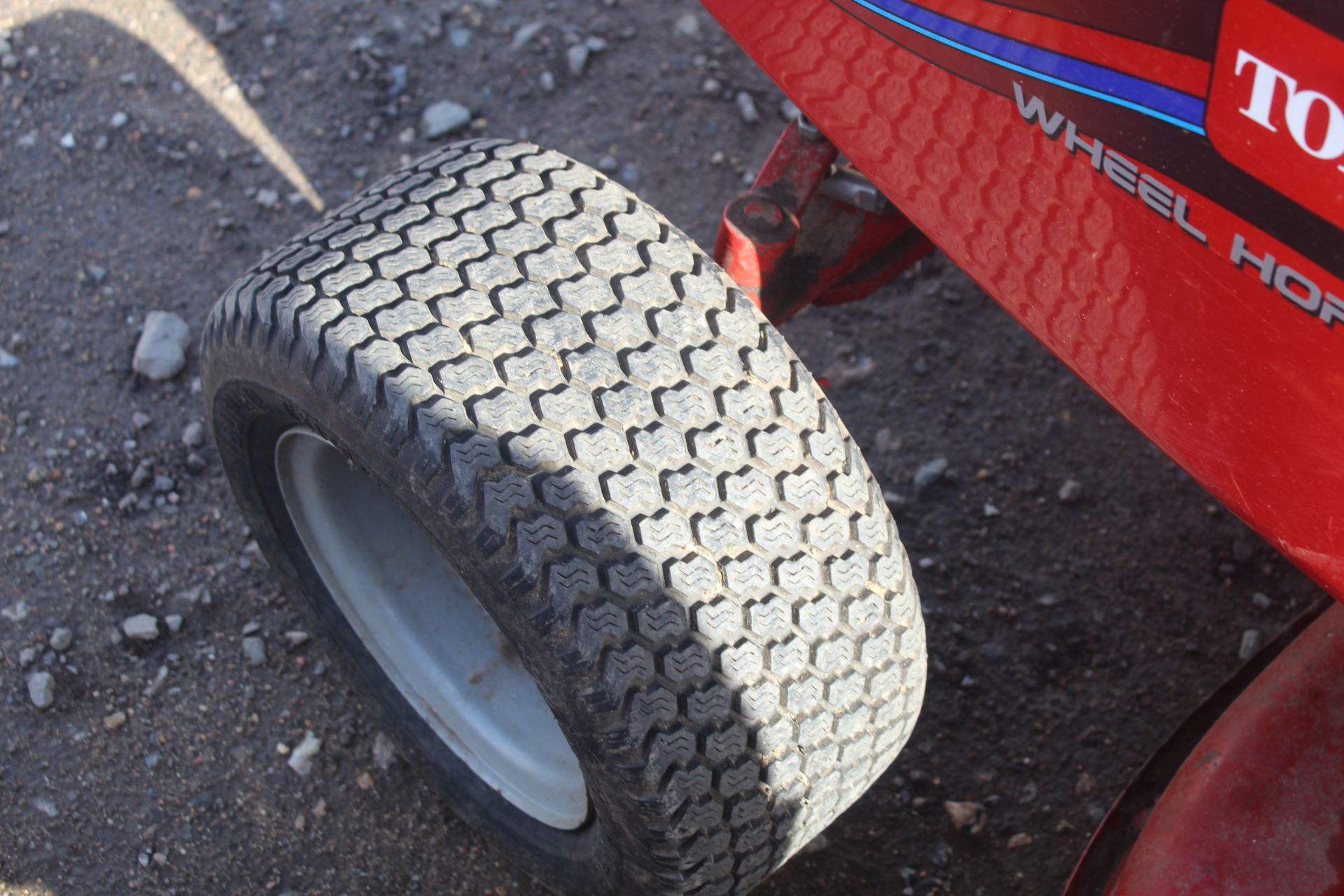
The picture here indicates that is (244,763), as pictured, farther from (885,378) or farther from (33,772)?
(885,378)

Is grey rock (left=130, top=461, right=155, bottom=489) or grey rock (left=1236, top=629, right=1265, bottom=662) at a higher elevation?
grey rock (left=130, top=461, right=155, bottom=489)

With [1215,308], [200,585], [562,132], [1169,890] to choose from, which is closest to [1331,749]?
[1169,890]

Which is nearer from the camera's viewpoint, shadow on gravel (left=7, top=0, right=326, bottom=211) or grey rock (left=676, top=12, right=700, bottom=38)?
shadow on gravel (left=7, top=0, right=326, bottom=211)

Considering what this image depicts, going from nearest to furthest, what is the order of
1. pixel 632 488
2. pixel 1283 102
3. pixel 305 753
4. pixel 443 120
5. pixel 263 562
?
1. pixel 1283 102
2. pixel 632 488
3. pixel 305 753
4. pixel 263 562
5. pixel 443 120

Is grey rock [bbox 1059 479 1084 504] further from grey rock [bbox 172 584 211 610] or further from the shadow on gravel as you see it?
the shadow on gravel

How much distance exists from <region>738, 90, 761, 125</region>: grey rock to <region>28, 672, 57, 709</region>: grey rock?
2203 mm

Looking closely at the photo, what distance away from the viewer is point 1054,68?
3.57ft

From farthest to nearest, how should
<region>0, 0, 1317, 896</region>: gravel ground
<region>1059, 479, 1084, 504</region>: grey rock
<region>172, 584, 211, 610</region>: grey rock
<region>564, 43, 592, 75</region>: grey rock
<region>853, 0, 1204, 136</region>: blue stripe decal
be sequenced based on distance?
<region>564, 43, 592, 75</region>: grey rock
<region>1059, 479, 1084, 504</region>: grey rock
<region>172, 584, 211, 610</region>: grey rock
<region>0, 0, 1317, 896</region>: gravel ground
<region>853, 0, 1204, 136</region>: blue stripe decal

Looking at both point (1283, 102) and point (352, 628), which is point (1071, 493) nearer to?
point (352, 628)

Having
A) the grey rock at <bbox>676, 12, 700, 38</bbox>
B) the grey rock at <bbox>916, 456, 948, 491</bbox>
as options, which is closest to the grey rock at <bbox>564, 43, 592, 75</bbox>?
the grey rock at <bbox>676, 12, 700, 38</bbox>

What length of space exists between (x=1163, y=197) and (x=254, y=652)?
189 cm

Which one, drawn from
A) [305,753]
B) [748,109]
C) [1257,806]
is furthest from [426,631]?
[748,109]

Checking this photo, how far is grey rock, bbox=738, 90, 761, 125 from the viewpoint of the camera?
3191 millimetres

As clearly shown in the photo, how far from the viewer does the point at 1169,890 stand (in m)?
1.41
